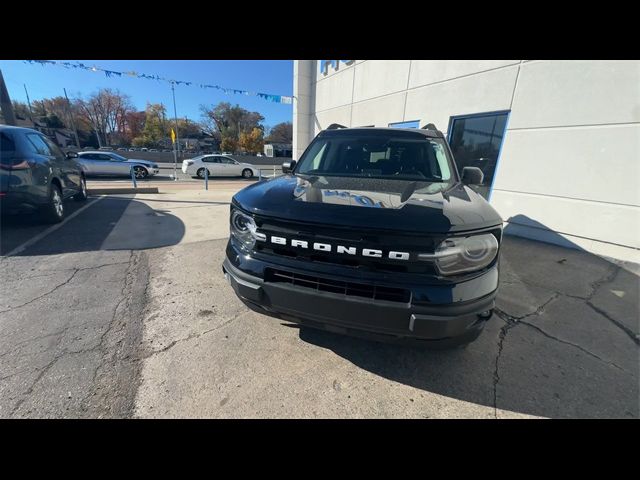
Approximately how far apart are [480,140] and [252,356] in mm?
7406

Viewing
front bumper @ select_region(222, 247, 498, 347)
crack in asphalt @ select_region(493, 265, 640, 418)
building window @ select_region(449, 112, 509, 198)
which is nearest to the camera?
front bumper @ select_region(222, 247, 498, 347)

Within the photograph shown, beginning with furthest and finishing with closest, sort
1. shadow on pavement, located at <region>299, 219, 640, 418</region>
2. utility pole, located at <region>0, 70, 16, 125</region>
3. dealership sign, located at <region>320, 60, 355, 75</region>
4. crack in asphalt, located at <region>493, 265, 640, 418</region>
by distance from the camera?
dealership sign, located at <region>320, 60, 355, 75</region> < utility pole, located at <region>0, 70, 16, 125</region> < crack in asphalt, located at <region>493, 265, 640, 418</region> < shadow on pavement, located at <region>299, 219, 640, 418</region>

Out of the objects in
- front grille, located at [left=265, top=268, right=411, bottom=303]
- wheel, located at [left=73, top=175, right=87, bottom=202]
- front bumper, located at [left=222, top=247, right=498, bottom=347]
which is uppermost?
front grille, located at [left=265, top=268, right=411, bottom=303]

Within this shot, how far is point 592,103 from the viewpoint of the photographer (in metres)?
4.84

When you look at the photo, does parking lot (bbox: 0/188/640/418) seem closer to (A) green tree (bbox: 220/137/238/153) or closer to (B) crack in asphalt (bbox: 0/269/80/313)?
(B) crack in asphalt (bbox: 0/269/80/313)

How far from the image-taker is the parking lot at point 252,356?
1.77m

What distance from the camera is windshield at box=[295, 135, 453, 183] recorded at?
109 inches

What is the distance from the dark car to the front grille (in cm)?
512

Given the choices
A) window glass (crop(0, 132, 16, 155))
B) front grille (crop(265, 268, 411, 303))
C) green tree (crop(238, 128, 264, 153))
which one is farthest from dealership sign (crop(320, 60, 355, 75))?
green tree (crop(238, 128, 264, 153))

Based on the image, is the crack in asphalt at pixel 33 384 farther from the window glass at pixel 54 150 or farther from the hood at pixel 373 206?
the window glass at pixel 54 150

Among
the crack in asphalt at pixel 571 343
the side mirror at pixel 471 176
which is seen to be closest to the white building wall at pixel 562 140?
the crack in asphalt at pixel 571 343
